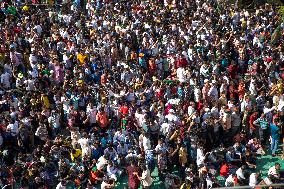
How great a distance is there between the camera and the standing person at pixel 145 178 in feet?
41.3

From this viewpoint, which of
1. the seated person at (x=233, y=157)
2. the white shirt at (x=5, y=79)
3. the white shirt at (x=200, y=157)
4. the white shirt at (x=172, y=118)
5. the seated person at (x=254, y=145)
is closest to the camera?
the white shirt at (x=200, y=157)

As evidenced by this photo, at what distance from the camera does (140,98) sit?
15.7 m

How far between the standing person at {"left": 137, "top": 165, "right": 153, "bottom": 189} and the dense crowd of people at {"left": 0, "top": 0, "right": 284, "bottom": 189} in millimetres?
35

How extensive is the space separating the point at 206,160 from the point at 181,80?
3.91 metres

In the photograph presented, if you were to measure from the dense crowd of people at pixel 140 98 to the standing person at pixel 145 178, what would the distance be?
35 mm

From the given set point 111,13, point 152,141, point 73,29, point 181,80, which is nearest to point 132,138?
point 152,141

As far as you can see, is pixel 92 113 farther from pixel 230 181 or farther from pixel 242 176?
pixel 242 176

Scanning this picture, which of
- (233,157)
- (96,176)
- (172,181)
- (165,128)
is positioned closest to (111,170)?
(96,176)

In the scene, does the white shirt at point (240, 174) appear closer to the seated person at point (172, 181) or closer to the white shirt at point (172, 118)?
the seated person at point (172, 181)

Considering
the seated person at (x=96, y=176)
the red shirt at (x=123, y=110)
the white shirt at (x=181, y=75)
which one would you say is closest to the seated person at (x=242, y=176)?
the seated person at (x=96, y=176)

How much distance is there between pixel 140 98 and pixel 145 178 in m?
3.62

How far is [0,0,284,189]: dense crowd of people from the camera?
1312 cm

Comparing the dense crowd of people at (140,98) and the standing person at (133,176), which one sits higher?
the dense crowd of people at (140,98)

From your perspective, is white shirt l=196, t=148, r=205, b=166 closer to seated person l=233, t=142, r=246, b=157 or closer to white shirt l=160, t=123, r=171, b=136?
seated person l=233, t=142, r=246, b=157
